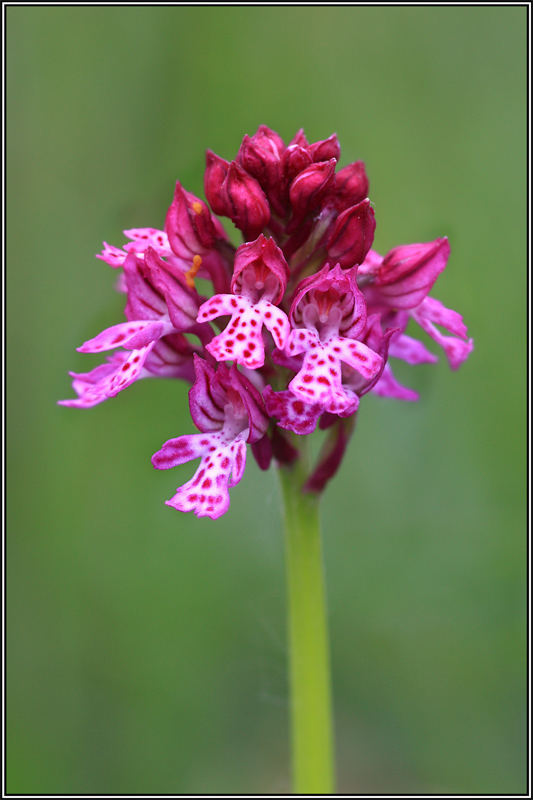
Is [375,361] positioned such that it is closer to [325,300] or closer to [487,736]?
[325,300]

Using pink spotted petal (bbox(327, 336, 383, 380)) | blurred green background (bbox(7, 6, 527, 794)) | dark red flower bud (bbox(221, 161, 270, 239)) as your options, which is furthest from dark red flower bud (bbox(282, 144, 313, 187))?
blurred green background (bbox(7, 6, 527, 794))

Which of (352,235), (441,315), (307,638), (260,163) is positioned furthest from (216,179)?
(307,638)

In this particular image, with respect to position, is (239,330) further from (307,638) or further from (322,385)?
(307,638)

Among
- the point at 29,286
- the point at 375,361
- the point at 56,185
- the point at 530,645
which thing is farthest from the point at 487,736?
the point at 56,185

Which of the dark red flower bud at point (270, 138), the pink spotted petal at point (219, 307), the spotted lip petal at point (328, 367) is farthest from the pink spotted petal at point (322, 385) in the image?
the dark red flower bud at point (270, 138)

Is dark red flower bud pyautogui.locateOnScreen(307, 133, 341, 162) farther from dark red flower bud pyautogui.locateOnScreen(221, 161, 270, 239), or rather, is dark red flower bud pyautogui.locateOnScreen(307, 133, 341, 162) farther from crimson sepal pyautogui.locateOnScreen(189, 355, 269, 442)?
crimson sepal pyautogui.locateOnScreen(189, 355, 269, 442)
